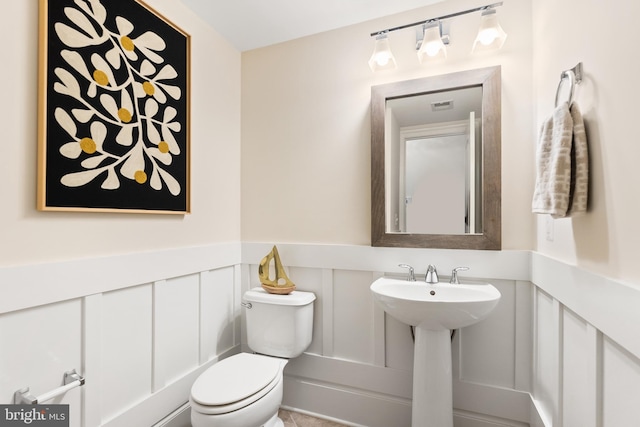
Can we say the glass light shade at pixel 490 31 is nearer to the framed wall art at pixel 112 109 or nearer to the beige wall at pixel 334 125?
the beige wall at pixel 334 125

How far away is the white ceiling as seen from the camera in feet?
5.49

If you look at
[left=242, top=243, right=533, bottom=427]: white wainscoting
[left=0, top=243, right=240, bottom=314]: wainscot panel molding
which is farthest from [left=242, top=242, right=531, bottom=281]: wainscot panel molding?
[left=0, top=243, right=240, bottom=314]: wainscot panel molding

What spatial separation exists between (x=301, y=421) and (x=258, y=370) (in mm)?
628

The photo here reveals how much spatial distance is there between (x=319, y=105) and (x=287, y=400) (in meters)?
1.86

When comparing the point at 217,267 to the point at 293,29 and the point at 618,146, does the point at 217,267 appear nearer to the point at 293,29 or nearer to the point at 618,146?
the point at 293,29

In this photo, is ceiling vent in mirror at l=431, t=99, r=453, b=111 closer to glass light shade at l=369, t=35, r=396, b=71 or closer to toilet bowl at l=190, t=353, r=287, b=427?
glass light shade at l=369, t=35, r=396, b=71

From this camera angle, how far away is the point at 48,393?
1037 mm

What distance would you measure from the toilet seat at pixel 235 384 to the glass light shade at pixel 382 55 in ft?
5.47

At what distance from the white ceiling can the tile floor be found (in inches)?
92.7

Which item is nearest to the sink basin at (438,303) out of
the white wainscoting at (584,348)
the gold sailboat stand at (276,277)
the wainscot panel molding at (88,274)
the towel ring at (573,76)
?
the white wainscoting at (584,348)

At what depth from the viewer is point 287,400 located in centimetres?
193

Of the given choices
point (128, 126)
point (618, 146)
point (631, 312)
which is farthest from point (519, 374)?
point (128, 126)

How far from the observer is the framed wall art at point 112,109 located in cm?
109

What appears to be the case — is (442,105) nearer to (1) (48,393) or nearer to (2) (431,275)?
(2) (431,275)
